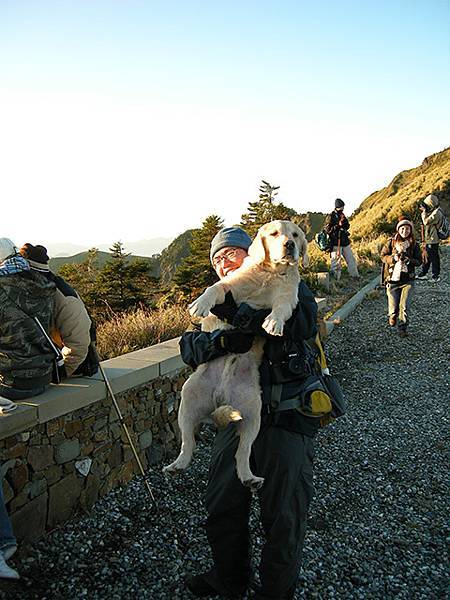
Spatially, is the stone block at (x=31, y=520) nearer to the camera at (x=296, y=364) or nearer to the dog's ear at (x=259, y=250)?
the camera at (x=296, y=364)

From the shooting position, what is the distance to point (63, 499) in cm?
359

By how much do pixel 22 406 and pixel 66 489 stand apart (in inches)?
32.9

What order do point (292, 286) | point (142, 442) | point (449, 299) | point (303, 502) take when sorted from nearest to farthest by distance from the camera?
point (303, 502)
point (292, 286)
point (142, 442)
point (449, 299)

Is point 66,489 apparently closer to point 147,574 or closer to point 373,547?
point 147,574

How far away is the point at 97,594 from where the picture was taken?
2.96 m

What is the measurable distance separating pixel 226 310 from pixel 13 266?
5.13 ft

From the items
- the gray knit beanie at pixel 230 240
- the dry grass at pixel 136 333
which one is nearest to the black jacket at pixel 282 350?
the gray knit beanie at pixel 230 240

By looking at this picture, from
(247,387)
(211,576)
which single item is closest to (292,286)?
(247,387)

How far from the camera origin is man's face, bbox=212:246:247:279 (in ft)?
10.5

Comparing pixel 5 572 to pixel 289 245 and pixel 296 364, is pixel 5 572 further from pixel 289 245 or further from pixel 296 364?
pixel 289 245

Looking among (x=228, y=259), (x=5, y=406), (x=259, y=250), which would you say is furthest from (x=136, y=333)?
(x=259, y=250)

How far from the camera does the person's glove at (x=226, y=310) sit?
2.74 metres

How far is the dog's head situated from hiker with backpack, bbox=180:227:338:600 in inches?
8.3

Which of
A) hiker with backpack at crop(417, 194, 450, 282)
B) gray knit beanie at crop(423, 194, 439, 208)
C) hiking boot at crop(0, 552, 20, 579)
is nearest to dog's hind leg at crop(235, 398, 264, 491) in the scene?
hiking boot at crop(0, 552, 20, 579)
